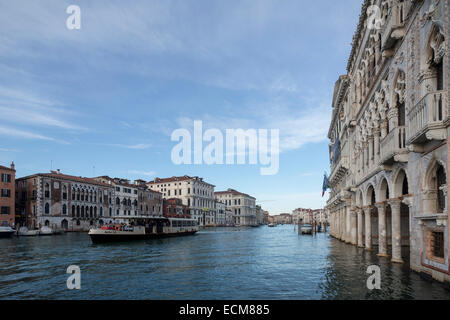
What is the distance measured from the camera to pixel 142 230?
39469 millimetres

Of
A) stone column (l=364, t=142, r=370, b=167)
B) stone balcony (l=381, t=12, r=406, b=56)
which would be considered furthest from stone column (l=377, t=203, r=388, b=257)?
stone balcony (l=381, t=12, r=406, b=56)

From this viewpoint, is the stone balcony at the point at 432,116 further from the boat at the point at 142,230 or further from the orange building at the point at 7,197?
the orange building at the point at 7,197

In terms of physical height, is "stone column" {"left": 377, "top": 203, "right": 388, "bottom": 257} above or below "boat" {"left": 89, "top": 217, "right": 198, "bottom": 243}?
above

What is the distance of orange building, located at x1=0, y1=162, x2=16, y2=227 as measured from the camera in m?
51.3

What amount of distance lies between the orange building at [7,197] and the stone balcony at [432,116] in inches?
2209

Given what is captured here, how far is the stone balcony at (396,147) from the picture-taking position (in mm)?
12853

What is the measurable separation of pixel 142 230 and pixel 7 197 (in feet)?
86.2

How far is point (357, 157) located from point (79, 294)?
18765 mm

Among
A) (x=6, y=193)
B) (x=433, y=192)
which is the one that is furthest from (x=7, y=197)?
(x=433, y=192)

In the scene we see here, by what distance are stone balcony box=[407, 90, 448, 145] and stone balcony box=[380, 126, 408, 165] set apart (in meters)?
2.01

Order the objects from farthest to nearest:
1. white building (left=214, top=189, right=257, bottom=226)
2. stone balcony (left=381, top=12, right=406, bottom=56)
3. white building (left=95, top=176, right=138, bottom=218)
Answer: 1. white building (left=214, top=189, right=257, bottom=226)
2. white building (left=95, top=176, right=138, bottom=218)
3. stone balcony (left=381, top=12, right=406, bottom=56)

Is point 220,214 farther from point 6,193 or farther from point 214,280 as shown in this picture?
point 214,280

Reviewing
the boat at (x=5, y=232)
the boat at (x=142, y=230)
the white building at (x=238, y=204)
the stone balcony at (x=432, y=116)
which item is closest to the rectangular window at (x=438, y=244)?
the stone balcony at (x=432, y=116)

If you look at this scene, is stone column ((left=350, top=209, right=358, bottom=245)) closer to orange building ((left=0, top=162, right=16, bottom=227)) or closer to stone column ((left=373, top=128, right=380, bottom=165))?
stone column ((left=373, top=128, right=380, bottom=165))
